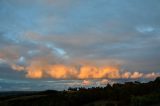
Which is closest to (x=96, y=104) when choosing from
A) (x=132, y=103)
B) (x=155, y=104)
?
(x=132, y=103)

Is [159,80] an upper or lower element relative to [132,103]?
upper

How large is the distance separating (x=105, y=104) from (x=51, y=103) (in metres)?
10.1

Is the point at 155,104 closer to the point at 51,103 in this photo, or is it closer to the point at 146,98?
the point at 146,98

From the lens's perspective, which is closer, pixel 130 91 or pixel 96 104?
pixel 96 104

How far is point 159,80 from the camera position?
3332 inches

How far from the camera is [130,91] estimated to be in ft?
230

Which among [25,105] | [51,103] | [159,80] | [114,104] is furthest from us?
[159,80]

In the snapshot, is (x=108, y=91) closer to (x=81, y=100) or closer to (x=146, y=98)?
(x=81, y=100)

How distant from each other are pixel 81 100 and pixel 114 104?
10.7m

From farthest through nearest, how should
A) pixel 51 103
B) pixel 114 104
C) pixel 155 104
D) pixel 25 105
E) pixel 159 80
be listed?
pixel 159 80 < pixel 25 105 < pixel 51 103 < pixel 114 104 < pixel 155 104

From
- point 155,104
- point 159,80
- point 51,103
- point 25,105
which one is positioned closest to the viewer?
point 155,104

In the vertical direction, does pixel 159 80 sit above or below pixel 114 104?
above

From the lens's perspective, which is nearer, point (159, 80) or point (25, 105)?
point (25, 105)

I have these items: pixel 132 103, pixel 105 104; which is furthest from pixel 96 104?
pixel 132 103
